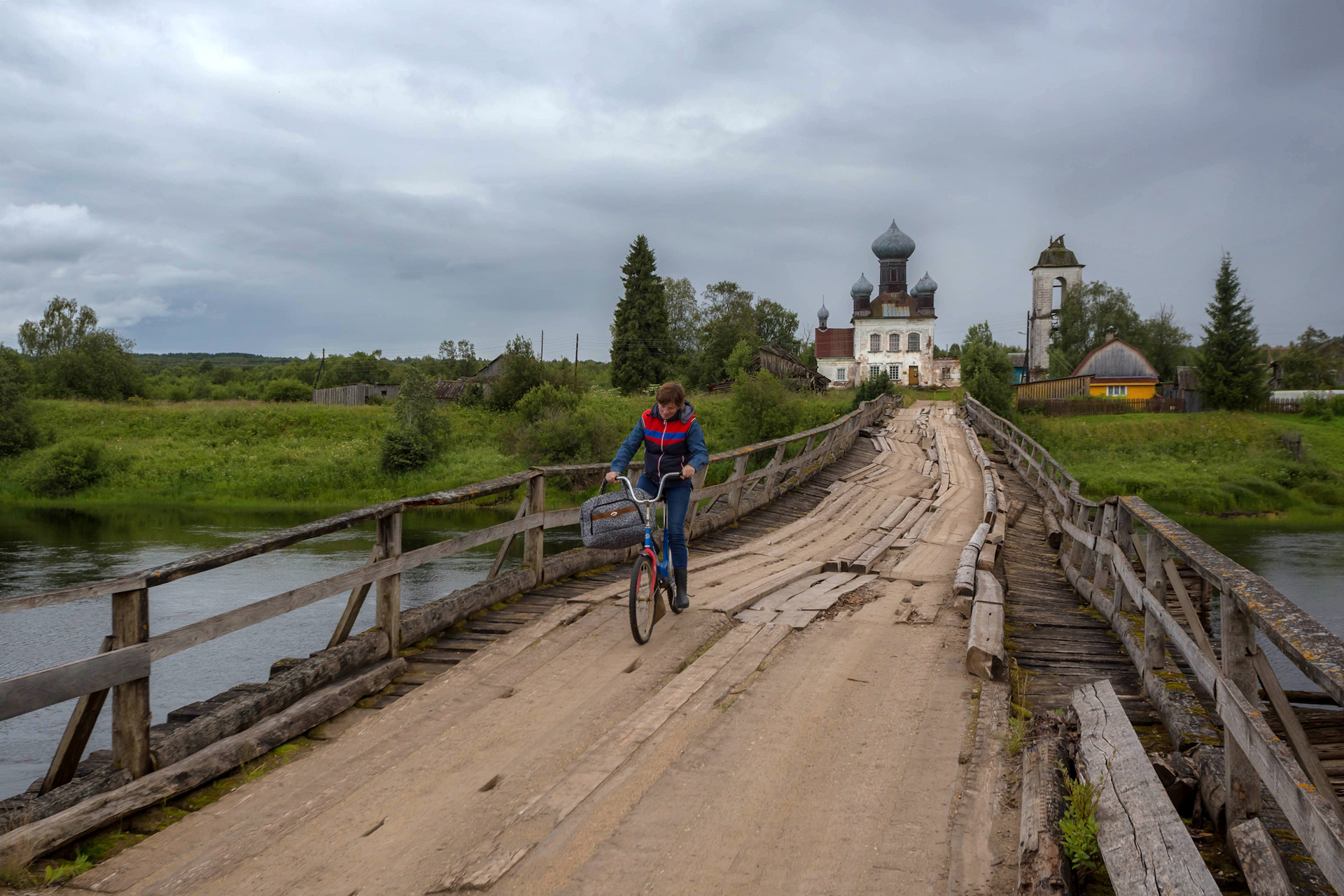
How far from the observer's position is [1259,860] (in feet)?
9.14

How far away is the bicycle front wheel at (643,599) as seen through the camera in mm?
5715

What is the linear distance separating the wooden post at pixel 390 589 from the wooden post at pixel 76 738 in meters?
1.78

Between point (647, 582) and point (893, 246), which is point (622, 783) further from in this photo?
point (893, 246)

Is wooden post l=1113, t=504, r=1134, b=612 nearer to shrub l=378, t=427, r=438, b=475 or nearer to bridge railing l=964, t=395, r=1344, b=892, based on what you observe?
bridge railing l=964, t=395, r=1344, b=892

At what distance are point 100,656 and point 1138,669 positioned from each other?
550 centimetres

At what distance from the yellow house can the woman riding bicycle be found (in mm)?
51981

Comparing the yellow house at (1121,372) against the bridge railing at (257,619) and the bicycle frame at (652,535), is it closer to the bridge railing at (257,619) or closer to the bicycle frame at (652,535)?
the bridge railing at (257,619)

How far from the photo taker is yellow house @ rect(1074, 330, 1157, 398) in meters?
53.0

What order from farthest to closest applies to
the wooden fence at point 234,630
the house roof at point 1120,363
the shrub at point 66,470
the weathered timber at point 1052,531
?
the house roof at point 1120,363 → the shrub at point 66,470 → the weathered timber at point 1052,531 → the wooden fence at point 234,630

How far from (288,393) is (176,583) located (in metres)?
40.9

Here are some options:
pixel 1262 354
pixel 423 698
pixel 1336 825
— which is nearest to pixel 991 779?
pixel 1336 825

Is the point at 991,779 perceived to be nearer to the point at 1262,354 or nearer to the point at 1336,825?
the point at 1336,825

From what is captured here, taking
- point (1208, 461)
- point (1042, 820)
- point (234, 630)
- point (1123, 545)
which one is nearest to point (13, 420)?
point (234, 630)

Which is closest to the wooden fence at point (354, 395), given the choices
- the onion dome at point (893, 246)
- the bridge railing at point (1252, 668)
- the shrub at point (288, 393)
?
the shrub at point (288, 393)
